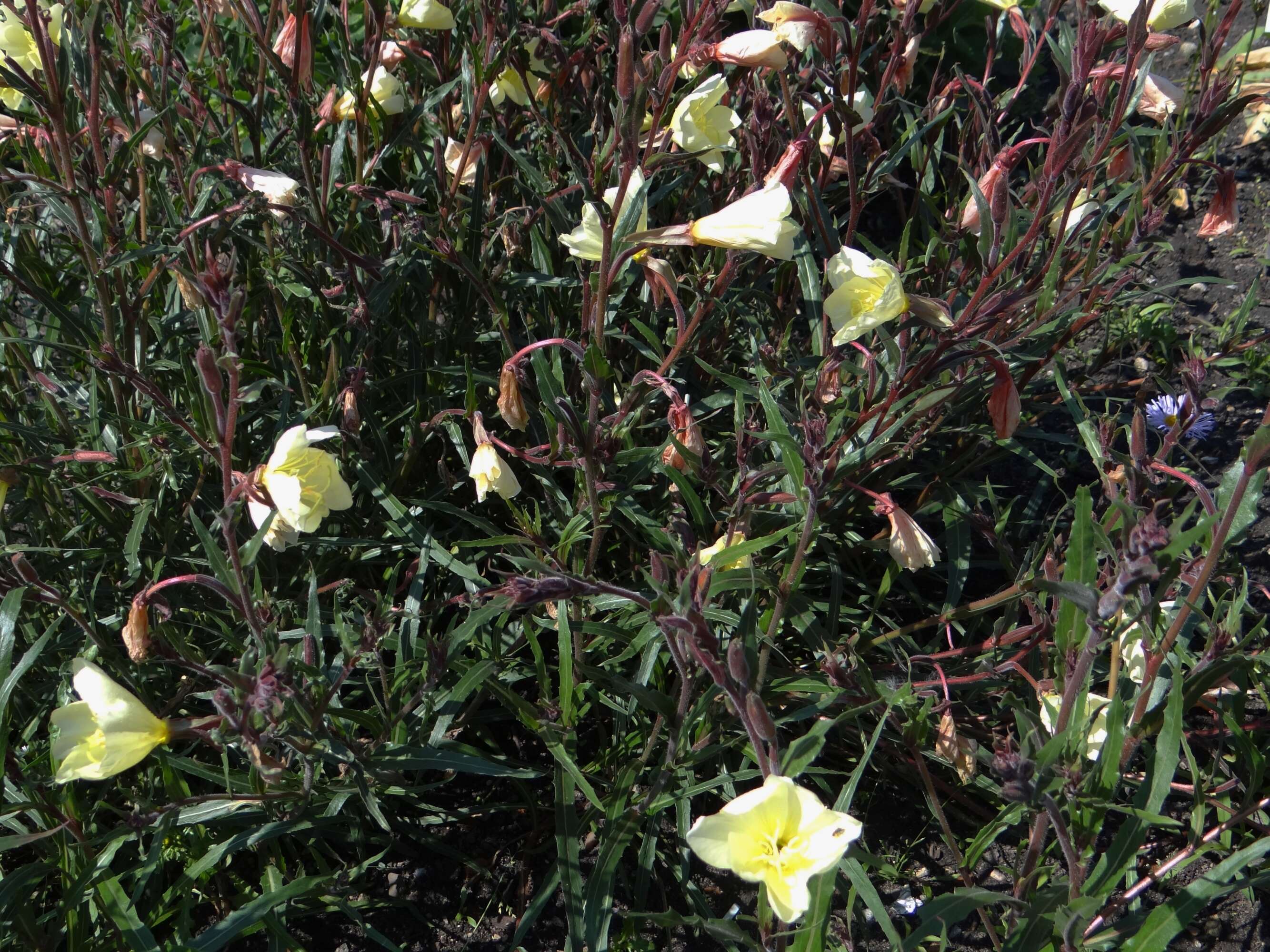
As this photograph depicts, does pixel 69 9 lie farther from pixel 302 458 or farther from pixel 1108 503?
pixel 1108 503

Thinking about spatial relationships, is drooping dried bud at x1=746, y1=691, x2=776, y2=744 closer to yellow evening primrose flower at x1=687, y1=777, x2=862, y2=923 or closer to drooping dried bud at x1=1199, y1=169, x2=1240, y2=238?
yellow evening primrose flower at x1=687, y1=777, x2=862, y2=923

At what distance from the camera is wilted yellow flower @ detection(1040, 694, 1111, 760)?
6.05 ft

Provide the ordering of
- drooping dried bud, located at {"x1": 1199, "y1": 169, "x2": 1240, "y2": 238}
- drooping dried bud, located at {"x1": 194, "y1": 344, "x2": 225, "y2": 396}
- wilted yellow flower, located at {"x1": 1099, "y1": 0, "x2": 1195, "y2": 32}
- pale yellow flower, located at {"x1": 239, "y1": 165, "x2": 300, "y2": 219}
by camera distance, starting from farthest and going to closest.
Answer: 1. drooping dried bud, located at {"x1": 1199, "y1": 169, "x2": 1240, "y2": 238}
2. pale yellow flower, located at {"x1": 239, "y1": 165, "x2": 300, "y2": 219}
3. wilted yellow flower, located at {"x1": 1099, "y1": 0, "x2": 1195, "y2": 32}
4. drooping dried bud, located at {"x1": 194, "y1": 344, "x2": 225, "y2": 396}

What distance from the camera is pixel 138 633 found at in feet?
5.60

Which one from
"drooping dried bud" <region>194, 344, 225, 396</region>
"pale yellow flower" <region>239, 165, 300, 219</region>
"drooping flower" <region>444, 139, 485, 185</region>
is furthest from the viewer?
"drooping flower" <region>444, 139, 485, 185</region>

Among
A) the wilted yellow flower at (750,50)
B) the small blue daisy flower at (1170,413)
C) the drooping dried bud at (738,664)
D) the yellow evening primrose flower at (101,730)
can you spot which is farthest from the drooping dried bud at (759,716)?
the small blue daisy flower at (1170,413)

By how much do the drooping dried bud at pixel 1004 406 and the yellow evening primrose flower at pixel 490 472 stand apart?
946 millimetres

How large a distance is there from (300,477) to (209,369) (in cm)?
33

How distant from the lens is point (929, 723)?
2006 mm

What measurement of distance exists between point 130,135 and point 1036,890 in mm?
2323

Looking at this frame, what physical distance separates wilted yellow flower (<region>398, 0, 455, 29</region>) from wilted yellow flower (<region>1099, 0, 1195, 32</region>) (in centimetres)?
139

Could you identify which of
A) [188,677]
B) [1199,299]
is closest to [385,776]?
[188,677]

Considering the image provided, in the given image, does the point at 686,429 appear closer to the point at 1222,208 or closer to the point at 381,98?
the point at 381,98

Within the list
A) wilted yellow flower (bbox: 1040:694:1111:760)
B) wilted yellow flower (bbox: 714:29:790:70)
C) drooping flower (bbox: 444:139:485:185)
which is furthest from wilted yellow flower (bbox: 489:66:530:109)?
wilted yellow flower (bbox: 1040:694:1111:760)
